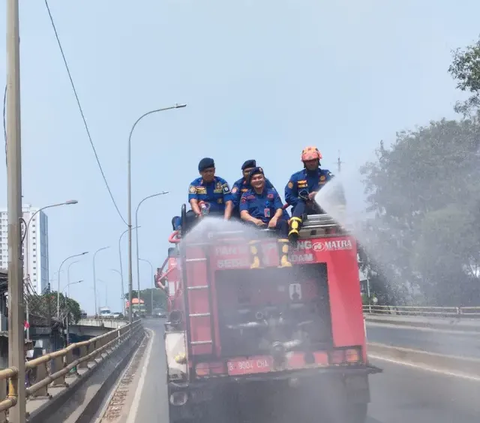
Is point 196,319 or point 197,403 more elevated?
point 196,319

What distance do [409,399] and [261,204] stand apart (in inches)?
166

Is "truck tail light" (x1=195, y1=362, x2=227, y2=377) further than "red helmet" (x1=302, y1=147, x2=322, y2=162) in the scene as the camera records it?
No

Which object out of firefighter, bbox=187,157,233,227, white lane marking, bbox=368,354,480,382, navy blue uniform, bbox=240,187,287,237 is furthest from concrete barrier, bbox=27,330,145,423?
white lane marking, bbox=368,354,480,382

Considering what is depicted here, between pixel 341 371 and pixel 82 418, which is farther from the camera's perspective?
pixel 82 418

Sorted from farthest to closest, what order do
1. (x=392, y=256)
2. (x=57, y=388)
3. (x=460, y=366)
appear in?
(x=392, y=256) → (x=460, y=366) → (x=57, y=388)

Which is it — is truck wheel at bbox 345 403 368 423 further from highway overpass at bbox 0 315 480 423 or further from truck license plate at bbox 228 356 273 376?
truck license plate at bbox 228 356 273 376

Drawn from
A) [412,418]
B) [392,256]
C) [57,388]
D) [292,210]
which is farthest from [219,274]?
[392,256]

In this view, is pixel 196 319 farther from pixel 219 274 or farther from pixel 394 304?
Answer: pixel 394 304

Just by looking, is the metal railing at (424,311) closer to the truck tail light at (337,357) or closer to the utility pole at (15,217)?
the truck tail light at (337,357)

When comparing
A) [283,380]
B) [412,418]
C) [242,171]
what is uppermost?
[242,171]

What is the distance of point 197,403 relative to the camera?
7730 mm

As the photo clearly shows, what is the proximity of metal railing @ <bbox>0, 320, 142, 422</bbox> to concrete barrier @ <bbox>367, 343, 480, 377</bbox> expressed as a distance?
713 cm

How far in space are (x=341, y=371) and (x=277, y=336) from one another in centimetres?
82

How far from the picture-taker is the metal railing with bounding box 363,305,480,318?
35.1 metres
